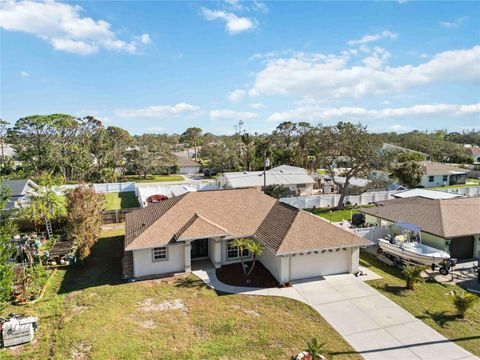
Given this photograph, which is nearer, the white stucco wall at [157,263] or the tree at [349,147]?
the white stucco wall at [157,263]

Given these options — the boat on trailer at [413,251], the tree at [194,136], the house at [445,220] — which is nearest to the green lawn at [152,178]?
the tree at [194,136]

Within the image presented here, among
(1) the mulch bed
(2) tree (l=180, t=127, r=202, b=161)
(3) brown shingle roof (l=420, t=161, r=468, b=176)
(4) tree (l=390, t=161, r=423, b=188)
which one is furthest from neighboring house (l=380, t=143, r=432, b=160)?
(2) tree (l=180, t=127, r=202, b=161)

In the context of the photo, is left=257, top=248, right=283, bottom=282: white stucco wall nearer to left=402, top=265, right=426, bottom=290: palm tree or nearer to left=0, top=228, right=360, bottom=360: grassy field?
left=0, top=228, right=360, bottom=360: grassy field

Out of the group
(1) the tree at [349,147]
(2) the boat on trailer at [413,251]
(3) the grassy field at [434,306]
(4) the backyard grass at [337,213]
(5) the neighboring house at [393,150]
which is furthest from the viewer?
(5) the neighboring house at [393,150]

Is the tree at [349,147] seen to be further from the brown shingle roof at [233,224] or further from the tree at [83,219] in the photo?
the tree at [83,219]

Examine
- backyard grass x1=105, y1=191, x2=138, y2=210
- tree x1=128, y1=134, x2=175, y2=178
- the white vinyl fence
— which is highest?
tree x1=128, y1=134, x2=175, y2=178

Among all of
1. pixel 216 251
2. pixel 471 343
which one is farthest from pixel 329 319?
pixel 216 251

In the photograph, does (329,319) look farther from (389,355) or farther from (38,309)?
(38,309)
